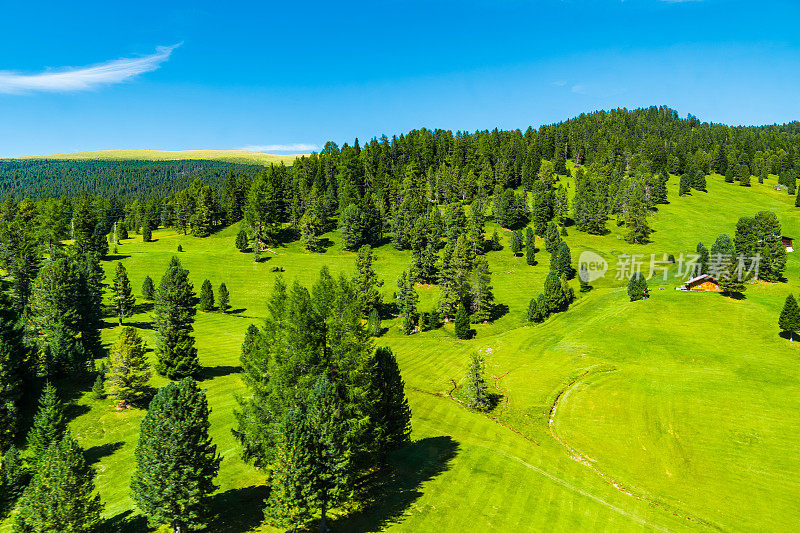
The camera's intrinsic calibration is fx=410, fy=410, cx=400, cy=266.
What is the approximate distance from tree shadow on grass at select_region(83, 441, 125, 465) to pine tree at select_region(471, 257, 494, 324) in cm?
7089

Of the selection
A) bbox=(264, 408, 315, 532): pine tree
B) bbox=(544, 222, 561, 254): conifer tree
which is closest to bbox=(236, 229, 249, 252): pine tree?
bbox=(544, 222, 561, 254): conifer tree

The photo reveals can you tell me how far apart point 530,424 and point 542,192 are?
386 feet

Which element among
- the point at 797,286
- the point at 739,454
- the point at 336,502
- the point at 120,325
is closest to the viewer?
Result: the point at 336,502

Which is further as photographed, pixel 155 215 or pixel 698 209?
pixel 155 215

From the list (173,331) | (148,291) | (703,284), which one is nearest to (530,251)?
(703,284)

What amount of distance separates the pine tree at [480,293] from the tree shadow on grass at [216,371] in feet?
176

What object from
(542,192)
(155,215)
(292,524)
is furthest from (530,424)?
(155,215)

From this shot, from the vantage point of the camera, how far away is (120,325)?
270 ft

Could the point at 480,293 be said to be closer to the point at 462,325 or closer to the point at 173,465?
the point at 462,325

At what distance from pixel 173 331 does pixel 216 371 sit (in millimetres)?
9933

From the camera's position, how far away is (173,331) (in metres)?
57.2

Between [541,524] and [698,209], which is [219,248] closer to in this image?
[541,524]

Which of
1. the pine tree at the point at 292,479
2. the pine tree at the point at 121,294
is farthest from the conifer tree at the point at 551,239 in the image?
the pine tree at the point at 292,479

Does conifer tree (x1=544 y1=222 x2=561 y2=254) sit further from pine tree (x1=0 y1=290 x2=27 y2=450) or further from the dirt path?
pine tree (x1=0 y1=290 x2=27 y2=450)
